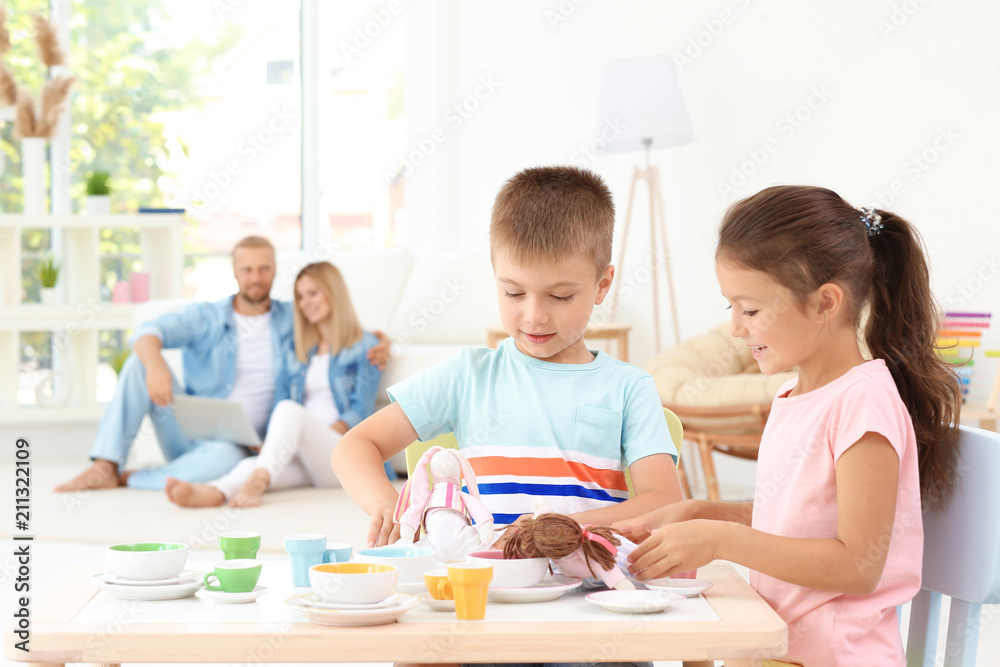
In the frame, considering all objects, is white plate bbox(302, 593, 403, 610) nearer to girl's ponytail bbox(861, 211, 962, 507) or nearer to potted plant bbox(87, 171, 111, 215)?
girl's ponytail bbox(861, 211, 962, 507)

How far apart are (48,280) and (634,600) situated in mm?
4429

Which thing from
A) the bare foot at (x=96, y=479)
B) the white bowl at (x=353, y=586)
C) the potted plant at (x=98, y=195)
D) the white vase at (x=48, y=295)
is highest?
the potted plant at (x=98, y=195)

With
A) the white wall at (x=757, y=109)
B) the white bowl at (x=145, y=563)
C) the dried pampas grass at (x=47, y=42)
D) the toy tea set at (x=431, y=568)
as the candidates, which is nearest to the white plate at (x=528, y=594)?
the toy tea set at (x=431, y=568)

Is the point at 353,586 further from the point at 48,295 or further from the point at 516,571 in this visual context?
the point at 48,295

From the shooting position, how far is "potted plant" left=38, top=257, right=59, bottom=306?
15.2 ft

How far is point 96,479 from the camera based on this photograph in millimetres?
3654

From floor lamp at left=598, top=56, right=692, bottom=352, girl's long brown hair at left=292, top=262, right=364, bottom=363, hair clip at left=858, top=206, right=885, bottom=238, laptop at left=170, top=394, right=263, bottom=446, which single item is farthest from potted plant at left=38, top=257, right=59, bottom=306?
hair clip at left=858, top=206, right=885, bottom=238

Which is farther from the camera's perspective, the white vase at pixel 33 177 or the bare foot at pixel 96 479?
the white vase at pixel 33 177

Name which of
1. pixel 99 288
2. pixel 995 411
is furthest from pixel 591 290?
pixel 99 288

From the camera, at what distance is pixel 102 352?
500cm

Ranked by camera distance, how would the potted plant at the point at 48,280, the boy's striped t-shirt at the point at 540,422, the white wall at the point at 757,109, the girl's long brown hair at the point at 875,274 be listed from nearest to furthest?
the girl's long brown hair at the point at 875,274, the boy's striped t-shirt at the point at 540,422, the white wall at the point at 757,109, the potted plant at the point at 48,280

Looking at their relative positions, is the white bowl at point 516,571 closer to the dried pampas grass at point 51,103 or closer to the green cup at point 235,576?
the green cup at point 235,576

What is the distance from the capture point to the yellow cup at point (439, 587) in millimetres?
805

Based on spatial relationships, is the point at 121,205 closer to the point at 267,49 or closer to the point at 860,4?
the point at 267,49
